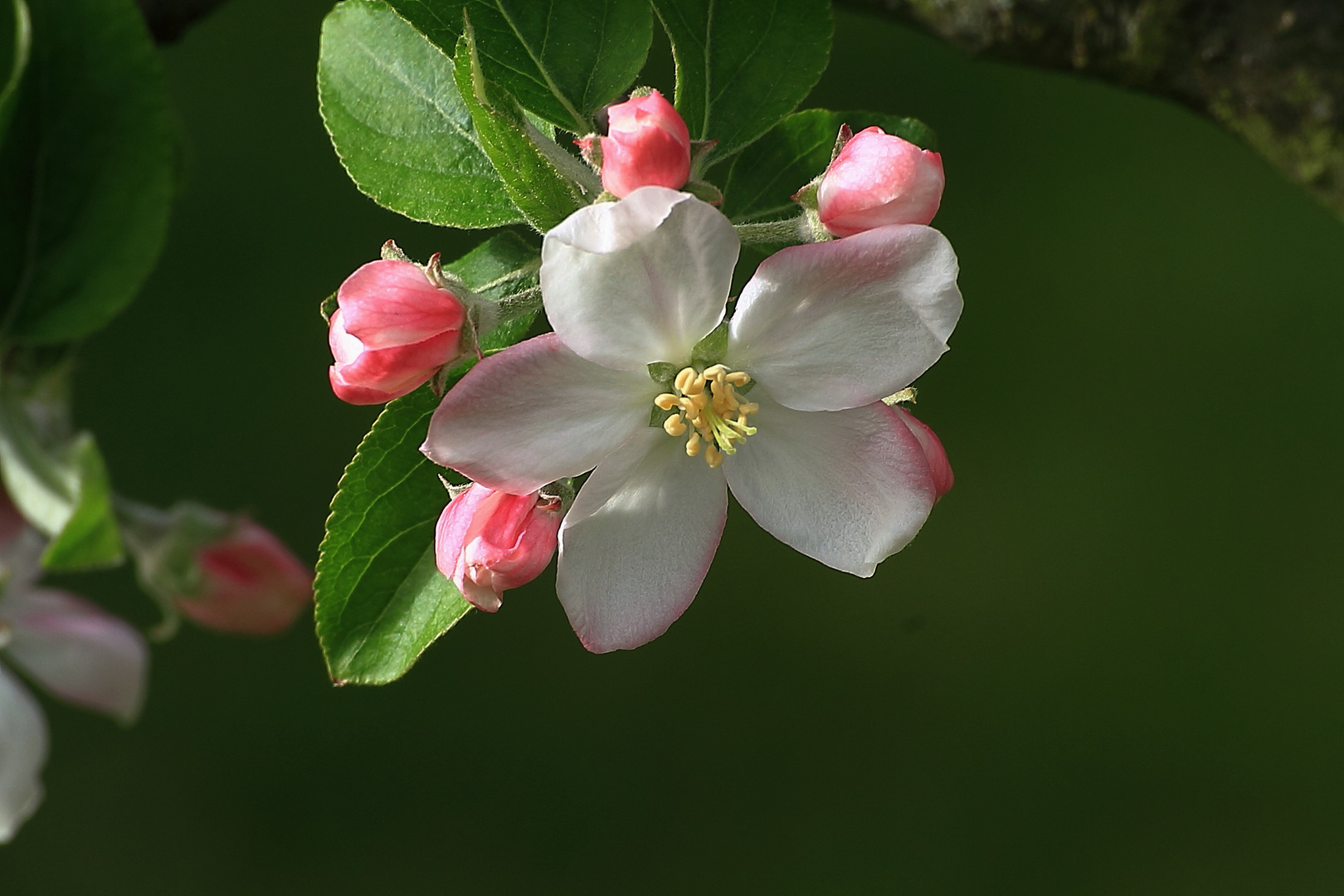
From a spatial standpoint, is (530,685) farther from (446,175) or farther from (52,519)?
(446,175)

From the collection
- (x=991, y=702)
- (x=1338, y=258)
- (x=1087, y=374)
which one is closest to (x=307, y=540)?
(x=991, y=702)

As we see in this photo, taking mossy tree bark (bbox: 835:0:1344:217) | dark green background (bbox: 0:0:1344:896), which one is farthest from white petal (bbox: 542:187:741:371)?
dark green background (bbox: 0:0:1344:896)

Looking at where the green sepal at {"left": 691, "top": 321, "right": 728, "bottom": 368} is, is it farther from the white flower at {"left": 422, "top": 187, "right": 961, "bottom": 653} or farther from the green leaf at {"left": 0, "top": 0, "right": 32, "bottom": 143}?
the green leaf at {"left": 0, "top": 0, "right": 32, "bottom": 143}

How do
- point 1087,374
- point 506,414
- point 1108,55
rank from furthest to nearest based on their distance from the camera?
point 1087,374
point 1108,55
point 506,414

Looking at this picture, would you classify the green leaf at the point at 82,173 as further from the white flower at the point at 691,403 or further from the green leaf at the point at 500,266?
the white flower at the point at 691,403

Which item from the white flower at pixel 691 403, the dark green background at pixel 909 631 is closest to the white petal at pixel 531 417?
the white flower at pixel 691 403

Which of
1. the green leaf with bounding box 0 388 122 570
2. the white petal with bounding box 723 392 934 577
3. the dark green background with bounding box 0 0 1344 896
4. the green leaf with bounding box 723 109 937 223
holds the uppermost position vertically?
the green leaf with bounding box 723 109 937 223

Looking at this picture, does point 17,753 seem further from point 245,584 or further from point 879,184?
point 879,184
